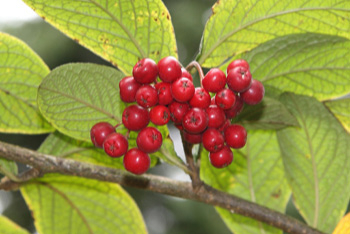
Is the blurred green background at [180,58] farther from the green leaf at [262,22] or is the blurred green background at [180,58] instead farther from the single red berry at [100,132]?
the single red berry at [100,132]

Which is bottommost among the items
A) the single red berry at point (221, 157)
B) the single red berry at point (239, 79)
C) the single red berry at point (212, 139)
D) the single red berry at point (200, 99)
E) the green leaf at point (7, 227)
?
the green leaf at point (7, 227)

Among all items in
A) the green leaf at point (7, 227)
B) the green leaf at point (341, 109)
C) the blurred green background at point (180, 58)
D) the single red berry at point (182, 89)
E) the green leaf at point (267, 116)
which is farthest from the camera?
the blurred green background at point (180, 58)

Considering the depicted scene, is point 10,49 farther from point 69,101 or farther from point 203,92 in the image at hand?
point 203,92

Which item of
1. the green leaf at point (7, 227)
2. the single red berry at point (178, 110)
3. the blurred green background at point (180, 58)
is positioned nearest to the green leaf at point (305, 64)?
the single red berry at point (178, 110)

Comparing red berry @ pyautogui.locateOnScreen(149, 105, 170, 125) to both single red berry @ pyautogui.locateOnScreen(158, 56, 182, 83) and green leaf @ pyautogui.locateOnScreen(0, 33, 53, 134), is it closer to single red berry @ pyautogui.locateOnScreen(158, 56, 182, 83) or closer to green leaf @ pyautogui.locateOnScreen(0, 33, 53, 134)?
single red berry @ pyautogui.locateOnScreen(158, 56, 182, 83)

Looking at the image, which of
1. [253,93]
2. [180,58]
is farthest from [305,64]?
[180,58]

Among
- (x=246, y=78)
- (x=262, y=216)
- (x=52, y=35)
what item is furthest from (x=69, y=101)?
(x=52, y=35)

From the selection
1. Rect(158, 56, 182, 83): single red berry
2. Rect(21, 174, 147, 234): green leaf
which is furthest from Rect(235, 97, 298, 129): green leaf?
Rect(21, 174, 147, 234): green leaf

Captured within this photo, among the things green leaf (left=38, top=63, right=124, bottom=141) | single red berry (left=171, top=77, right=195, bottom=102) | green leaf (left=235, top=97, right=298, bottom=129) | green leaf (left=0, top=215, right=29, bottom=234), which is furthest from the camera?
green leaf (left=0, top=215, right=29, bottom=234)
